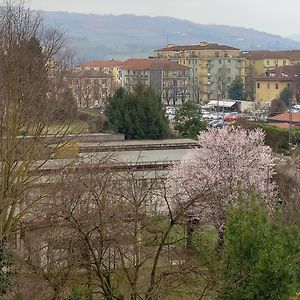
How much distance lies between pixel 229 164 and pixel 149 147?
27.6 ft

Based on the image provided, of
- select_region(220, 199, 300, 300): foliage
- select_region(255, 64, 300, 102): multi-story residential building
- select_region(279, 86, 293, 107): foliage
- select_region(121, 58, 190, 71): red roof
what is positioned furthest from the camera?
select_region(121, 58, 190, 71): red roof

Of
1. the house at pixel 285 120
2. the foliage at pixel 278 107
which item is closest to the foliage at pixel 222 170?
the house at pixel 285 120

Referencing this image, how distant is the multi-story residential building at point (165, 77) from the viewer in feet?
151

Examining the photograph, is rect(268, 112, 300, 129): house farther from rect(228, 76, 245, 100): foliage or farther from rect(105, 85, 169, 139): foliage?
rect(228, 76, 245, 100): foliage

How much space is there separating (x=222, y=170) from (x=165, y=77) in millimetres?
34265

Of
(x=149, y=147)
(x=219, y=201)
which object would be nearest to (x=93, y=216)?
(x=219, y=201)

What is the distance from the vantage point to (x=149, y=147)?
20922mm

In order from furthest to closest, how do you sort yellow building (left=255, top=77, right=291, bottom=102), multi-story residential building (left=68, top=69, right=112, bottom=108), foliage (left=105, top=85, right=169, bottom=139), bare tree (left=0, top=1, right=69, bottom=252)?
→ yellow building (left=255, top=77, right=291, bottom=102) < multi-story residential building (left=68, top=69, right=112, bottom=108) < foliage (left=105, top=85, right=169, bottom=139) < bare tree (left=0, top=1, right=69, bottom=252)

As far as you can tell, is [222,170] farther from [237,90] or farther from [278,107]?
[237,90]

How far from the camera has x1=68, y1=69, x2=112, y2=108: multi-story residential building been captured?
29.6 meters

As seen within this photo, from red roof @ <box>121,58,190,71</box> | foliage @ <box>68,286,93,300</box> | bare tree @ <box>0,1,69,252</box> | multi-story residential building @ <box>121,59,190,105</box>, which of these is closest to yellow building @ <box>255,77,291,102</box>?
multi-story residential building @ <box>121,59,190,105</box>

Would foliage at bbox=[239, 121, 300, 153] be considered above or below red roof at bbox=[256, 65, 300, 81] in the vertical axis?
below

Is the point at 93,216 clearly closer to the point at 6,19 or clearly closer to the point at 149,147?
the point at 6,19

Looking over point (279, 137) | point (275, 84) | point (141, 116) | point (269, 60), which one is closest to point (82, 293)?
point (141, 116)
